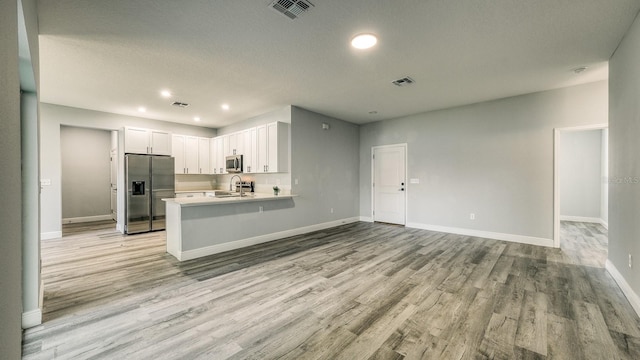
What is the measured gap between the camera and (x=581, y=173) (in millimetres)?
6770

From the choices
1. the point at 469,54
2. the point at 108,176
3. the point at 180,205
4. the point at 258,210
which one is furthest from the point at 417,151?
the point at 108,176

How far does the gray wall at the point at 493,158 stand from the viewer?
4.51m

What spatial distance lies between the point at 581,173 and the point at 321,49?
782 cm

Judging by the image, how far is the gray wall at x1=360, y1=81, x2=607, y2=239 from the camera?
14.8 ft

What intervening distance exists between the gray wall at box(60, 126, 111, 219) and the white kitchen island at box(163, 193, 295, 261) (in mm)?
4961

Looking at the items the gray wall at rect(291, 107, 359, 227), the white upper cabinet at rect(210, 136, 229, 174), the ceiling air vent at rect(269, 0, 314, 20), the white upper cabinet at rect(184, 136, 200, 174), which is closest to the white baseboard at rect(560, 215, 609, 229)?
the gray wall at rect(291, 107, 359, 227)

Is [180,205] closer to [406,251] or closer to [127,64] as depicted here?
[127,64]

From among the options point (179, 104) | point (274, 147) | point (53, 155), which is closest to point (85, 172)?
point (53, 155)

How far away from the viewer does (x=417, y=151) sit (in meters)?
6.17

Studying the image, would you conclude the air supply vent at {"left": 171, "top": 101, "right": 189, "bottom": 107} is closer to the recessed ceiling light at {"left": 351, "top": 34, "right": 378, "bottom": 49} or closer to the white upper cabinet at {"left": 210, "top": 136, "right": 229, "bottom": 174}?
the white upper cabinet at {"left": 210, "top": 136, "right": 229, "bottom": 174}

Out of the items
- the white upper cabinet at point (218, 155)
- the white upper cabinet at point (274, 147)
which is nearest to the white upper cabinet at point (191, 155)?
the white upper cabinet at point (218, 155)

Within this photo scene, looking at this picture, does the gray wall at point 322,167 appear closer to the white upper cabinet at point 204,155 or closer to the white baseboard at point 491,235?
the white baseboard at point 491,235

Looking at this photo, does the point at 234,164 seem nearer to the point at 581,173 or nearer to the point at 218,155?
the point at 218,155

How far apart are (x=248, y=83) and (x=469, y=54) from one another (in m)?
3.09
